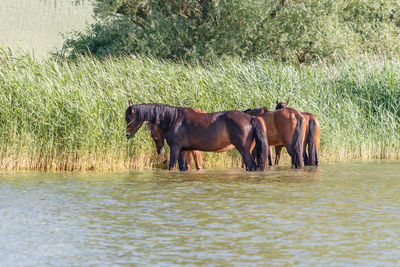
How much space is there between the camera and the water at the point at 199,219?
6.27 metres

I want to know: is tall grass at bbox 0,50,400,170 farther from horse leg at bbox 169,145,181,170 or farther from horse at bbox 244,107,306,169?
horse at bbox 244,107,306,169

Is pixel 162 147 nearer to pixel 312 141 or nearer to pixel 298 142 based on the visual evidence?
pixel 298 142

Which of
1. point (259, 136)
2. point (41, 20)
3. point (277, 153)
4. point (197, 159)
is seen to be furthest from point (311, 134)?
point (41, 20)

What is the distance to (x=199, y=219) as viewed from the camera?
809 centimetres

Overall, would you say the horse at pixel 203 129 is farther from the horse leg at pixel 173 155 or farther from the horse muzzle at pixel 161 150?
the horse muzzle at pixel 161 150

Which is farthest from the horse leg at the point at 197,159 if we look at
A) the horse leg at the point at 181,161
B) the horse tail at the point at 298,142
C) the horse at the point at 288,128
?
the horse tail at the point at 298,142

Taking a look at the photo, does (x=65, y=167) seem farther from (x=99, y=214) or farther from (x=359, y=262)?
(x=359, y=262)

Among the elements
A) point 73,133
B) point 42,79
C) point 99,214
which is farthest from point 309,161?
point 99,214

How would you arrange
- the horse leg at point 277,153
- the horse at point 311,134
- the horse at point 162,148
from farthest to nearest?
the horse leg at point 277,153 < the horse at point 311,134 < the horse at point 162,148

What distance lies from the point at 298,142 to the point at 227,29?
12.7 m

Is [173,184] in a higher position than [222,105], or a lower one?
lower

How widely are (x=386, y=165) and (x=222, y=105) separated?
3882 mm

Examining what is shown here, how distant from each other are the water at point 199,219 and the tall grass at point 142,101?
1.00 m

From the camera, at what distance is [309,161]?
47.9 ft
